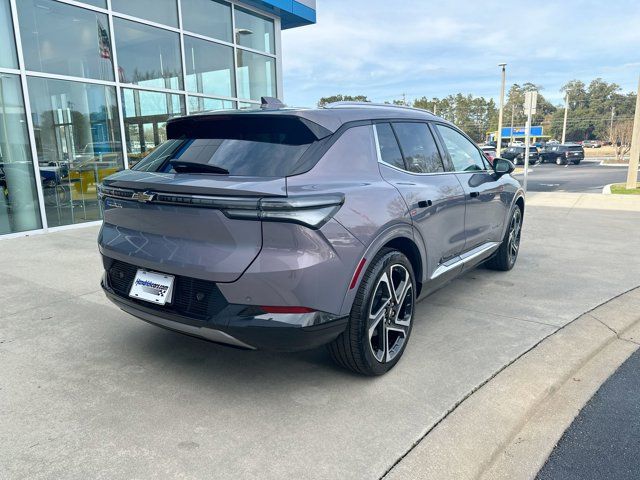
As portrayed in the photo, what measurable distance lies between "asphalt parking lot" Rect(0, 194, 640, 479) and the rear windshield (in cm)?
130

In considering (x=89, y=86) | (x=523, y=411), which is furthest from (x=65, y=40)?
(x=523, y=411)

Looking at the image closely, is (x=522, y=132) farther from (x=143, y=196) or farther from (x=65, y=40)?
(x=143, y=196)

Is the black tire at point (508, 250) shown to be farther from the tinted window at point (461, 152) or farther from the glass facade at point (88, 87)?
the glass facade at point (88, 87)

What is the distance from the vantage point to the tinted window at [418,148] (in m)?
3.42

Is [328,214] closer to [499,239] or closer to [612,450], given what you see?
[612,450]

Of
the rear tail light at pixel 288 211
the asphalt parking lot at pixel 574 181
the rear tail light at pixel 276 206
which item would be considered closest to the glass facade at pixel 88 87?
the rear tail light at pixel 276 206

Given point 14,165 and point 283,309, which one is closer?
point 283,309

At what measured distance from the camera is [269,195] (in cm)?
231

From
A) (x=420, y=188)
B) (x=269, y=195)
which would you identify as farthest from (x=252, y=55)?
(x=269, y=195)

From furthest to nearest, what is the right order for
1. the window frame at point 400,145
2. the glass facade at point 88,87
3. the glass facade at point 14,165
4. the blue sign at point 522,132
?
the blue sign at point 522,132 < the glass facade at point 88,87 < the glass facade at point 14,165 < the window frame at point 400,145

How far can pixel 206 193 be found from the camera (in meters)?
2.42

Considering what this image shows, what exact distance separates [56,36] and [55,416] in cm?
833

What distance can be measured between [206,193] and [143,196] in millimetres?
485

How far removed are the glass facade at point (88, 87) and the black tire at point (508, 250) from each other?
13.6 feet
